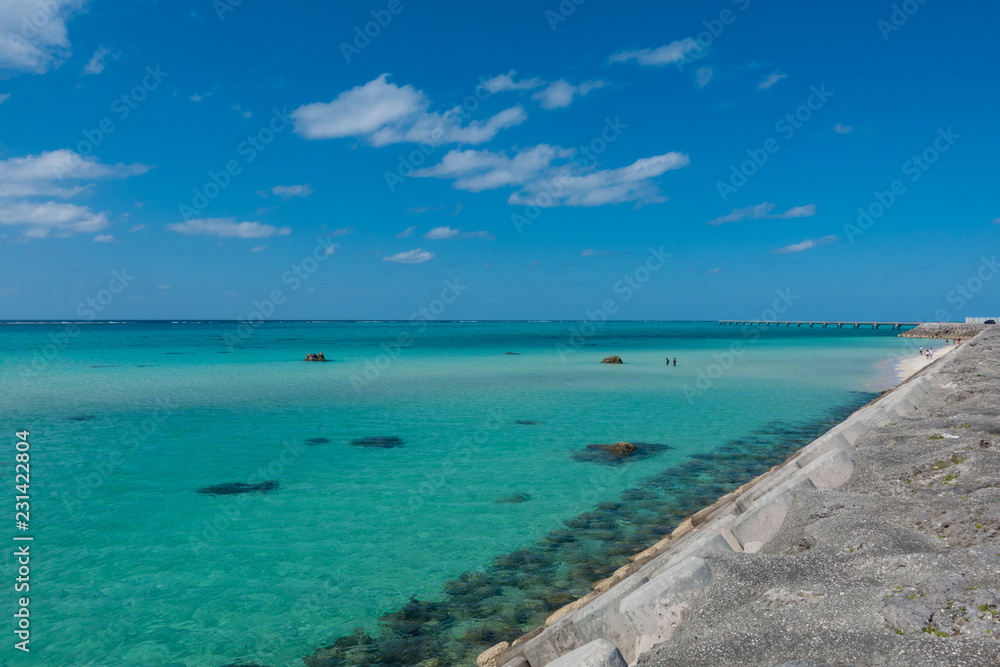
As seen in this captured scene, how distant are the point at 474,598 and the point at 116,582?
5885 millimetres

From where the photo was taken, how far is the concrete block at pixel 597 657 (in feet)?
13.1

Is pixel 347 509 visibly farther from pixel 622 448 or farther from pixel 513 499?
pixel 622 448

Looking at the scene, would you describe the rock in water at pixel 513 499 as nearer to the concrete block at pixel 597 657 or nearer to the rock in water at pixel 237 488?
the rock in water at pixel 237 488

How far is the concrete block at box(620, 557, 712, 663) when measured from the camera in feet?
15.4

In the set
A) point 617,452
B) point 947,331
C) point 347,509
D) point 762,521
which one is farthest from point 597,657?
point 947,331

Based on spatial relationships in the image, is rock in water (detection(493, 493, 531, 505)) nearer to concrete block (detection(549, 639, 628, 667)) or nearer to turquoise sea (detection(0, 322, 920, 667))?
turquoise sea (detection(0, 322, 920, 667))

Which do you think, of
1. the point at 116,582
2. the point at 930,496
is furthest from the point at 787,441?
the point at 116,582

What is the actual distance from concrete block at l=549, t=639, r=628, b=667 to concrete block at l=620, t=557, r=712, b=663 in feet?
2.26

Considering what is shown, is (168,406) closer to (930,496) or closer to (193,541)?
(193,541)

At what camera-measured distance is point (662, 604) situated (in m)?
4.75

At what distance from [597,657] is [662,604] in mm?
979

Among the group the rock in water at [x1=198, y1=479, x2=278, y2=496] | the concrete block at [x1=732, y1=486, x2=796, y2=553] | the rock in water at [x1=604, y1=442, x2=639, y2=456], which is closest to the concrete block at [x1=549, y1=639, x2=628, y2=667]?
the concrete block at [x1=732, y1=486, x2=796, y2=553]

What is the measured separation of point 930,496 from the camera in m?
6.51

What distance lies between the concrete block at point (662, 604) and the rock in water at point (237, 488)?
11713 millimetres
